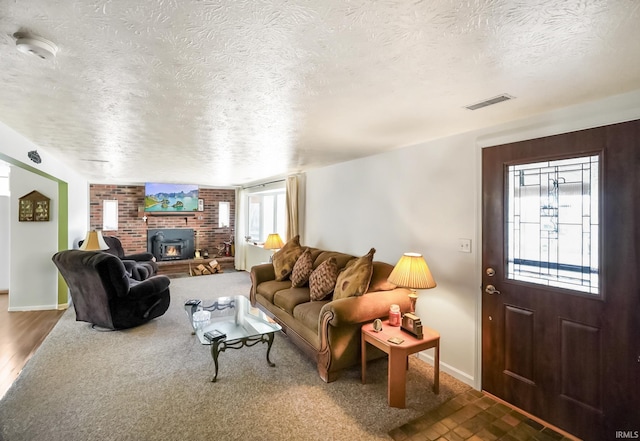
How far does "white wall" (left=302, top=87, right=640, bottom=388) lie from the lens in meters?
2.17

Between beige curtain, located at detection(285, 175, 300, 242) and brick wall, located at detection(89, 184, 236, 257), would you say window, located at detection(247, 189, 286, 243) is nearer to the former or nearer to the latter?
brick wall, located at detection(89, 184, 236, 257)

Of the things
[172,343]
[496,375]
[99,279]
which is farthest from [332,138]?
[99,279]

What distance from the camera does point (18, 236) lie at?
4410 millimetres

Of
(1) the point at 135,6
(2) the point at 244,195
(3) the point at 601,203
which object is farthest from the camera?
(2) the point at 244,195

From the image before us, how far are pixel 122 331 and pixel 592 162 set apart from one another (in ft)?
16.3

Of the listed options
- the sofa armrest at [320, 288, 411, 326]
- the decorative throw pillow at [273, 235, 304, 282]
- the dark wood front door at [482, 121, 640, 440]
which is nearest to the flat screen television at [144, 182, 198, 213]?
the decorative throw pillow at [273, 235, 304, 282]

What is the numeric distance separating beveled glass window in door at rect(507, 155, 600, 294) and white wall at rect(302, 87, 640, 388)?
10.3 inches

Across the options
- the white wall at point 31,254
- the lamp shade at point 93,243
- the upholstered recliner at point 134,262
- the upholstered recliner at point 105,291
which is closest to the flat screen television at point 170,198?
the upholstered recliner at point 134,262

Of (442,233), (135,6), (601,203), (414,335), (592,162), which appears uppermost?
(135,6)

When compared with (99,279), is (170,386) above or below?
below

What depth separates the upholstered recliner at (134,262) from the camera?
17.1 feet

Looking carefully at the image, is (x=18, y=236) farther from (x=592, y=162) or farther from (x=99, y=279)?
(x=592, y=162)

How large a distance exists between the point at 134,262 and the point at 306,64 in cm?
552

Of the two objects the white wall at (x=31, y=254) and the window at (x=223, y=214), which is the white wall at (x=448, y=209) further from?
the window at (x=223, y=214)
